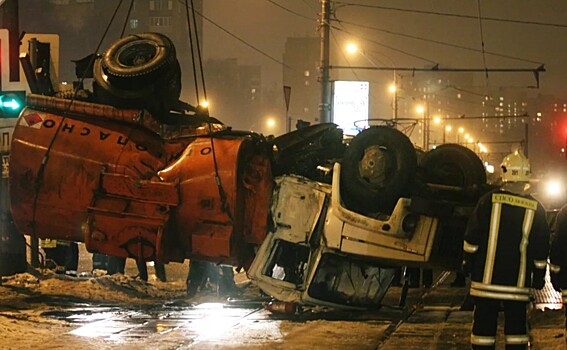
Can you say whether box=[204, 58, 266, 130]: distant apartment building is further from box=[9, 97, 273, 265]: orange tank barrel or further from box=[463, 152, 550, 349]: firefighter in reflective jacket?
box=[463, 152, 550, 349]: firefighter in reflective jacket

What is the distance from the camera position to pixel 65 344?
8492 mm

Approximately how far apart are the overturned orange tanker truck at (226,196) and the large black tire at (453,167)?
41 cm

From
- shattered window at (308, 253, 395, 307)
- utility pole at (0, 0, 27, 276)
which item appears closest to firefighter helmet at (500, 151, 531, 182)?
shattered window at (308, 253, 395, 307)

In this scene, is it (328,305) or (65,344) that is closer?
(65,344)

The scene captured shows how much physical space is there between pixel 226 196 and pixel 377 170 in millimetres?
1680

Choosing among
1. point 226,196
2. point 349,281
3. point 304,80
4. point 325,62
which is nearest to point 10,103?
point 226,196

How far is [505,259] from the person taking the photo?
266 inches

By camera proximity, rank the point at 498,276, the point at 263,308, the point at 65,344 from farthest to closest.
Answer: the point at 263,308, the point at 65,344, the point at 498,276

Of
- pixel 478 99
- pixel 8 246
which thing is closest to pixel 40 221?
pixel 8 246

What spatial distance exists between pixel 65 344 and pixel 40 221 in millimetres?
1933

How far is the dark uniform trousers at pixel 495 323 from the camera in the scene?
6742 mm

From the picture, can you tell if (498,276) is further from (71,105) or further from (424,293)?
(424,293)

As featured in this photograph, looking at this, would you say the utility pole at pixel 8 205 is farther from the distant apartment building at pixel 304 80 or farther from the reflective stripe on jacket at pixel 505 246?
the distant apartment building at pixel 304 80

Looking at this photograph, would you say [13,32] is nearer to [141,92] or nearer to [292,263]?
[141,92]
